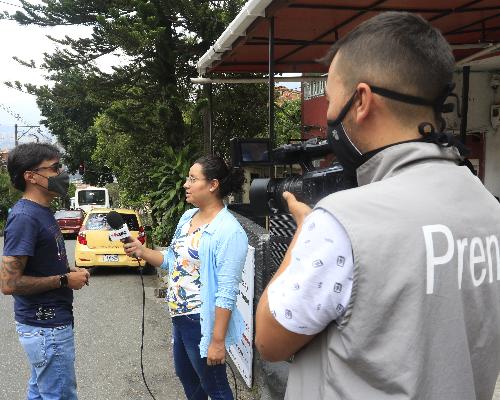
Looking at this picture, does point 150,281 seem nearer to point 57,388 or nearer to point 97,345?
point 97,345

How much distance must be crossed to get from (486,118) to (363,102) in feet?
21.7

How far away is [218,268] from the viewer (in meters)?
2.85

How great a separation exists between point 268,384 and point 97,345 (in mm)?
2654

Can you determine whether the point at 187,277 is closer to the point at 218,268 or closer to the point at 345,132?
the point at 218,268

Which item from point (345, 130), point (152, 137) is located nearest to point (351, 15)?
point (345, 130)

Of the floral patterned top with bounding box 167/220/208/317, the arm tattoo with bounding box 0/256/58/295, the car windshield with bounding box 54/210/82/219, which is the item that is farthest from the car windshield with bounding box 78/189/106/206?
the arm tattoo with bounding box 0/256/58/295

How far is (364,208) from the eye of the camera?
102 cm

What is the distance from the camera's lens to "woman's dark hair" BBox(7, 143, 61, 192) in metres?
2.86

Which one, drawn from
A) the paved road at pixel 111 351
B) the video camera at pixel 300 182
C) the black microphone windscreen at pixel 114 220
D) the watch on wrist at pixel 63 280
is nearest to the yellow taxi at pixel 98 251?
the paved road at pixel 111 351

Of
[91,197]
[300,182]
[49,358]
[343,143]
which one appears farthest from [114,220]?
[91,197]

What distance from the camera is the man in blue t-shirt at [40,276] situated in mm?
2662

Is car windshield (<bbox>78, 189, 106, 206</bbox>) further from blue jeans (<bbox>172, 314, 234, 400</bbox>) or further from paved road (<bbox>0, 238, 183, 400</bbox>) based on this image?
blue jeans (<bbox>172, 314, 234, 400</bbox>)

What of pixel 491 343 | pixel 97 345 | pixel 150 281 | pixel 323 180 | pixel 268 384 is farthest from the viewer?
pixel 150 281

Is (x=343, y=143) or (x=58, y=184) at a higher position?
(x=343, y=143)
